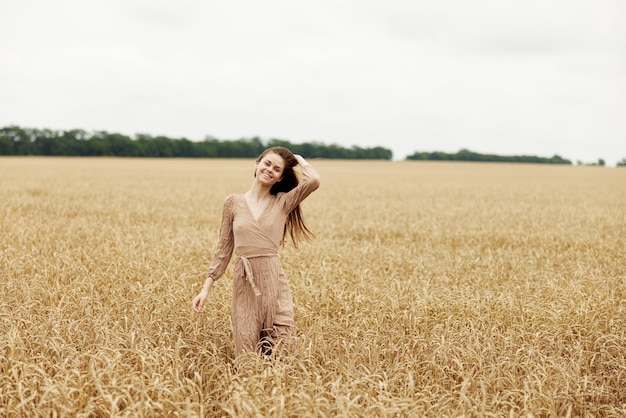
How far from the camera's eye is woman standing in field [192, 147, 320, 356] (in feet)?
13.4

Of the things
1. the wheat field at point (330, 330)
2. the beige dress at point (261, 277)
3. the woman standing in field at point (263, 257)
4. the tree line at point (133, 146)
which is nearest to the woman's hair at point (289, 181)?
the woman standing in field at point (263, 257)

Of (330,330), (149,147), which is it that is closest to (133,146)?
(149,147)

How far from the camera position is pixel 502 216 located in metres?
16.4

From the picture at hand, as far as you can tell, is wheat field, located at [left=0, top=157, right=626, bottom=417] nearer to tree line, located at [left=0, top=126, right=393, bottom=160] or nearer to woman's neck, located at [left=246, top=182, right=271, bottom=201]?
woman's neck, located at [left=246, top=182, right=271, bottom=201]

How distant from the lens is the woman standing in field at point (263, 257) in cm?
409

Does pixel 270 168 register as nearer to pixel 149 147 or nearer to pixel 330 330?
pixel 330 330

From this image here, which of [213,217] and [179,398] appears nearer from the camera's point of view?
[179,398]

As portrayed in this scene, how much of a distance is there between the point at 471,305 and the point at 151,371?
3.61 metres

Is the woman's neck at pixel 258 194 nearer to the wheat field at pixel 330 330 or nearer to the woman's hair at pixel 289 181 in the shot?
the woman's hair at pixel 289 181

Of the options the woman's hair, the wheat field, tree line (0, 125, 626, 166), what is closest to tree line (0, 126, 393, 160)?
tree line (0, 125, 626, 166)

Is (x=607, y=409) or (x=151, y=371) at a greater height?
(x=151, y=371)

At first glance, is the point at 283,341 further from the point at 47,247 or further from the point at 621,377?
the point at 47,247

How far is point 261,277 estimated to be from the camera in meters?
4.10

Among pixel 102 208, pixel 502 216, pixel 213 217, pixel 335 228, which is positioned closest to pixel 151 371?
pixel 335 228
